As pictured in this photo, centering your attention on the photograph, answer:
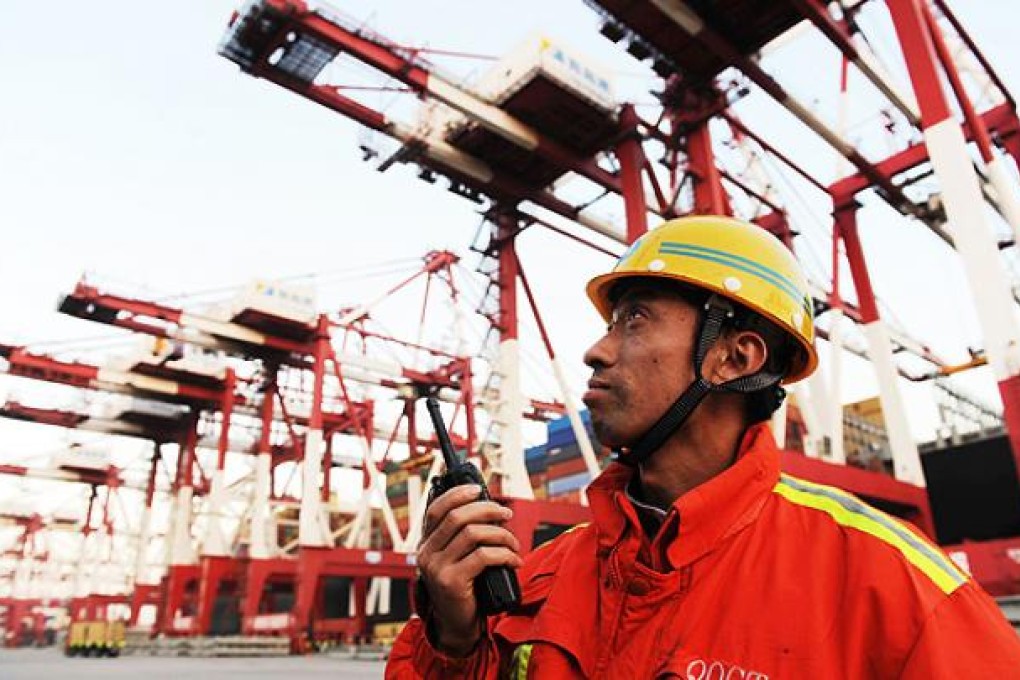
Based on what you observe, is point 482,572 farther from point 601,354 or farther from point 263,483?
point 263,483

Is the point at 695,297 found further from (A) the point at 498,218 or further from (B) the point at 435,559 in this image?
(A) the point at 498,218

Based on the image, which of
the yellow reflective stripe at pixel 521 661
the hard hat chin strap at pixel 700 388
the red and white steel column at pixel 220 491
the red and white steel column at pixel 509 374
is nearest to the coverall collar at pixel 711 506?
the hard hat chin strap at pixel 700 388

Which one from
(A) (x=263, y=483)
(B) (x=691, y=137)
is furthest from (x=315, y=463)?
(B) (x=691, y=137)

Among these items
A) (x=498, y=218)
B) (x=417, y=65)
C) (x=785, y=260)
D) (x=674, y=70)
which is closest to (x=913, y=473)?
(x=674, y=70)

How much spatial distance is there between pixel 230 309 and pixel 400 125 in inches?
432

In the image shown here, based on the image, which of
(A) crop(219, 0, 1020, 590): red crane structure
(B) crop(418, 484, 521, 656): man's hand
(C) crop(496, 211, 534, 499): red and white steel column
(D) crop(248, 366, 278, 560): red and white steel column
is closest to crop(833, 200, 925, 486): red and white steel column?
(A) crop(219, 0, 1020, 590): red crane structure

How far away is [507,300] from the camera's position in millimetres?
17094

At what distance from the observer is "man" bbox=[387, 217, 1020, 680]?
103 cm

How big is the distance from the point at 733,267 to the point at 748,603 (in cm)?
82

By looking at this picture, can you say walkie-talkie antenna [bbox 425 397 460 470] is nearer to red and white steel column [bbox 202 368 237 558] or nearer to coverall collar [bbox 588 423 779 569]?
coverall collar [bbox 588 423 779 569]

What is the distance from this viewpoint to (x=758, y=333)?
5.45 ft

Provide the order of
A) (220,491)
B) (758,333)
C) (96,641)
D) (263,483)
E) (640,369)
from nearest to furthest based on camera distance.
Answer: (640,369) → (758,333) → (96,641) → (263,483) → (220,491)

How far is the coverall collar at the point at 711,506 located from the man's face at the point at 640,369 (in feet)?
0.54

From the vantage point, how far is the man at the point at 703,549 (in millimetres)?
1027
